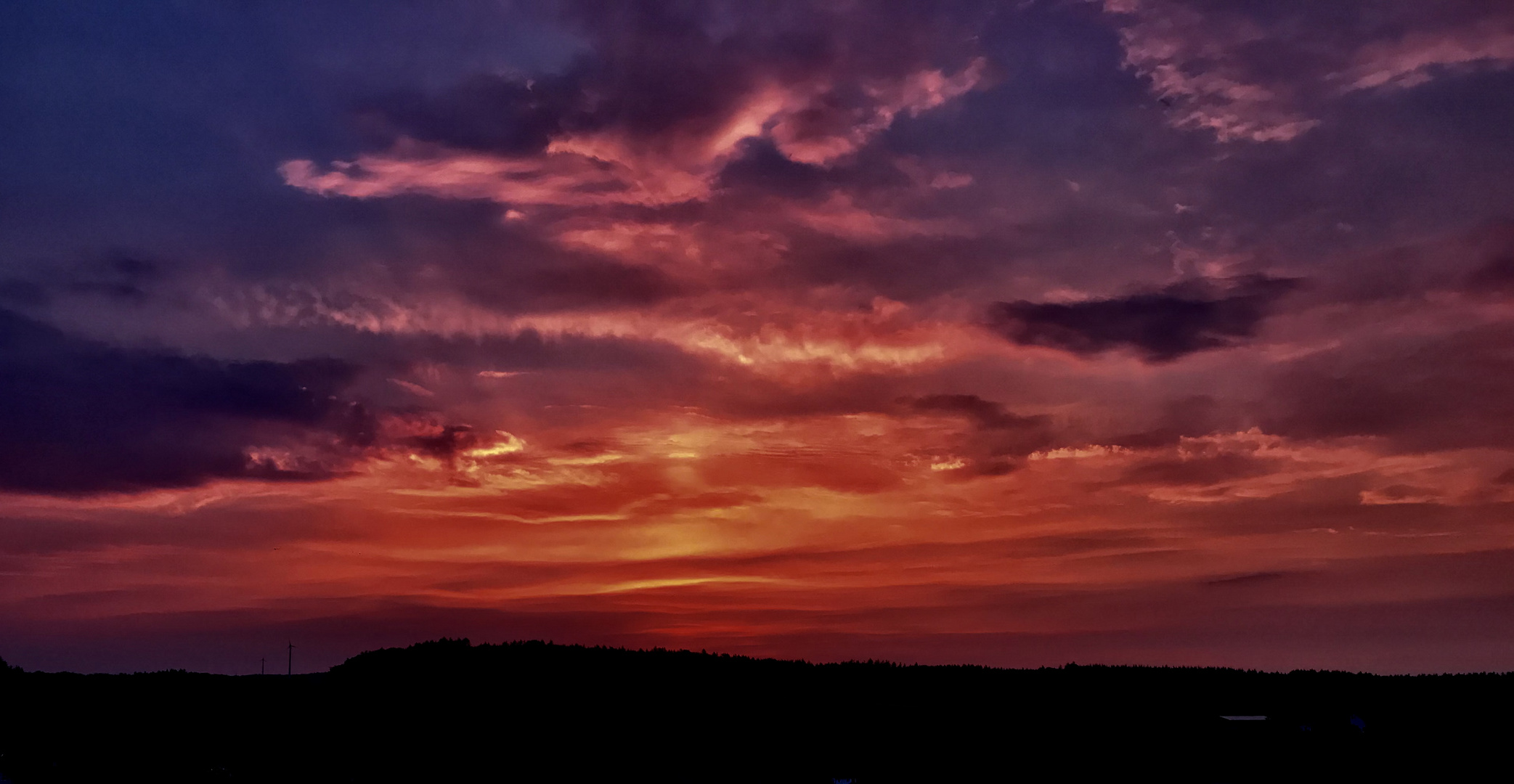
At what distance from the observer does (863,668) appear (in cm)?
9869

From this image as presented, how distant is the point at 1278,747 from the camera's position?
6750 centimetres

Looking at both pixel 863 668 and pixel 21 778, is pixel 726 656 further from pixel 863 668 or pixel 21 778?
pixel 21 778

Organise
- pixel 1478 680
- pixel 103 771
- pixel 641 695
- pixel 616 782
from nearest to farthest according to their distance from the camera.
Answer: pixel 616 782, pixel 103 771, pixel 641 695, pixel 1478 680

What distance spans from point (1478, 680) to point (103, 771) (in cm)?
9506

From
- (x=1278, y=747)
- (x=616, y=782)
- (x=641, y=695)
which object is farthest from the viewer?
(x=641, y=695)

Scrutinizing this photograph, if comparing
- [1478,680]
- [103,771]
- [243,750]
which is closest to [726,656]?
[243,750]

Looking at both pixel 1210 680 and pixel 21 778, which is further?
pixel 1210 680

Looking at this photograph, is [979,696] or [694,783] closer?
[694,783]

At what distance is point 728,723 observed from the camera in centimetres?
8375

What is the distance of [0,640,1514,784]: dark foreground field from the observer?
7181 cm

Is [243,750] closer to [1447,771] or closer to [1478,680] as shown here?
[1447,771]

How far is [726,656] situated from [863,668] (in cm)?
1066

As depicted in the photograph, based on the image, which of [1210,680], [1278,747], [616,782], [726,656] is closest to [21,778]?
[616,782]

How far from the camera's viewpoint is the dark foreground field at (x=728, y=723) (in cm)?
7181
